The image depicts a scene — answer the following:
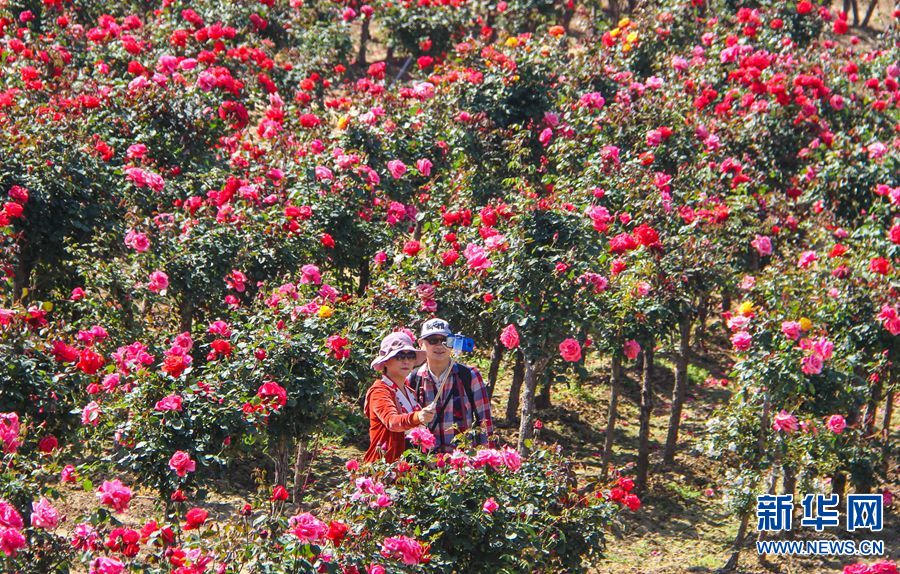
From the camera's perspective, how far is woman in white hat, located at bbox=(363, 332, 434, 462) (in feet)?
18.1

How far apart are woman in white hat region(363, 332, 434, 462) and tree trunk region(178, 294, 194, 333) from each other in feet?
8.26

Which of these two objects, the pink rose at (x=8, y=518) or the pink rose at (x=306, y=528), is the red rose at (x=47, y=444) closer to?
the pink rose at (x=8, y=518)

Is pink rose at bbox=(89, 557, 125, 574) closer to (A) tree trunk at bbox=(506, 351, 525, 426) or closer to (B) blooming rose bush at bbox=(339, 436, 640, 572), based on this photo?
(B) blooming rose bush at bbox=(339, 436, 640, 572)

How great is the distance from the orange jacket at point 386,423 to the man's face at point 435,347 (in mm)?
297

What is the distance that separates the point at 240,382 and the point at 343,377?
1.38 metres

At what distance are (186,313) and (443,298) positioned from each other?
67.8 inches

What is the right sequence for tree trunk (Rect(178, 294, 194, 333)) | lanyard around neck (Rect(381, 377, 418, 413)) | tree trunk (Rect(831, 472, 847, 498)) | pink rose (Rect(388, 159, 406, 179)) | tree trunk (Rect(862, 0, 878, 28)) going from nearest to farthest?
1. lanyard around neck (Rect(381, 377, 418, 413))
2. tree trunk (Rect(178, 294, 194, 333))
3. tree trunk (Rect(831, 472, 847, 498))
4. pink rose (Rect(388, 159, 406, 179))
5. tree trunk (Rect(862, 0, 878, 28))

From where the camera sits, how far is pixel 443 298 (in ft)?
25.8

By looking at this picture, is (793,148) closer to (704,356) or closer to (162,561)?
(704,356)

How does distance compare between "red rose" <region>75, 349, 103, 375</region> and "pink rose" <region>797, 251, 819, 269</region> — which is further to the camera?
"pink rose" <region>797, 251, 819, 269</region>

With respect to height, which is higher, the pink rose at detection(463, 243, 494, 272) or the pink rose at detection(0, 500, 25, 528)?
the pink rose at detection(463, 243, 494, 272)

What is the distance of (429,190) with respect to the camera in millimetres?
9891

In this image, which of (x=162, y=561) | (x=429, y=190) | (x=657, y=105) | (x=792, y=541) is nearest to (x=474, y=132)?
(x=429, y=190)

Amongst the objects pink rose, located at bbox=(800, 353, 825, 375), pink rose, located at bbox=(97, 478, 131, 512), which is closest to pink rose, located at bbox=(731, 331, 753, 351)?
pink rose, located at bbox=(800, 353, 825, 375)
